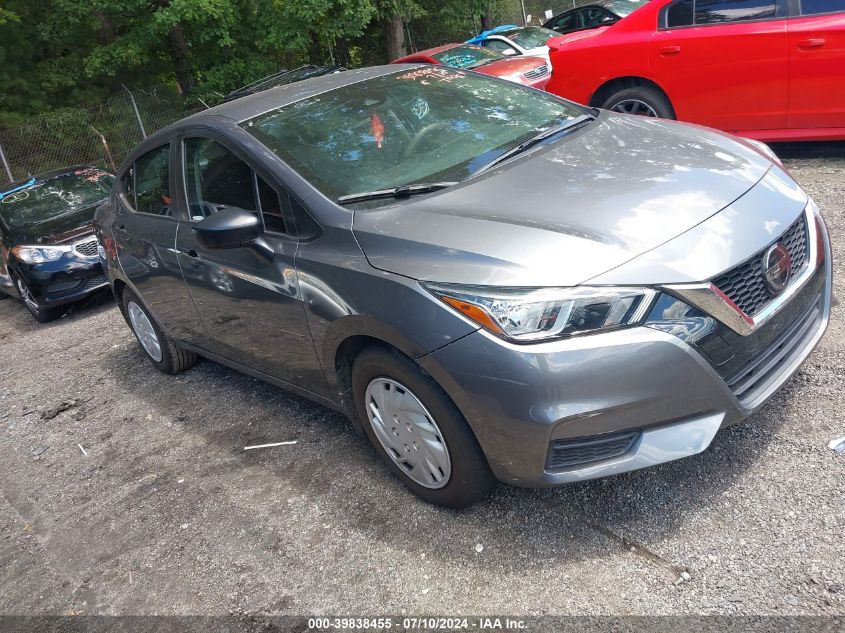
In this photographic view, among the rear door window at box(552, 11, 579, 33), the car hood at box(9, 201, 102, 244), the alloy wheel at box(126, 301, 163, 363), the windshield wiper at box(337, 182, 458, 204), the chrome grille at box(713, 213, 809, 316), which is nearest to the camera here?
the chrome grille at box(713, 213, 809, 316)

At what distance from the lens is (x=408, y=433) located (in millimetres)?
3143

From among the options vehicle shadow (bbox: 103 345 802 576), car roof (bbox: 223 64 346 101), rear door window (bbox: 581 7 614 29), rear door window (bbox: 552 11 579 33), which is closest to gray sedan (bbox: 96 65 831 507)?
vehicle shadow (bbox: 103 345 802 576)

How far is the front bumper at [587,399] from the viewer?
2.57 metres

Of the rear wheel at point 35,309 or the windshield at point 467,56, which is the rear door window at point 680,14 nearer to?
the windshield at point 467,56

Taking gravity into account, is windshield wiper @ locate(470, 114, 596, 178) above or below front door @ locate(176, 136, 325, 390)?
above

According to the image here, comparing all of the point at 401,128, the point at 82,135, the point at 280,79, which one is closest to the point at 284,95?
the point at 401,128

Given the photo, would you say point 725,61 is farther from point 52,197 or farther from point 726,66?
point 52,197

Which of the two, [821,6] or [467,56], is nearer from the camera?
[821,6]

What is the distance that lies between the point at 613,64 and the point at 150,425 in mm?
5074

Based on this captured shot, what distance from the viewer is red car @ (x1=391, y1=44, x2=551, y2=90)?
10586 millimetres

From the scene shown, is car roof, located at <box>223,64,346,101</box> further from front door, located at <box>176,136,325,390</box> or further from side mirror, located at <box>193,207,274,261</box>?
side mirror, located at <box>193,207,274,261</box>

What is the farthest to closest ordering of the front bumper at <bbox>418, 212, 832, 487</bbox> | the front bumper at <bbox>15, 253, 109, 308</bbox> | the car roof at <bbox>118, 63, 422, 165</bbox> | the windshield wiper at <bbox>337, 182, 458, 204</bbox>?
the front bumper at <bbox>15, 253, 109, 308</bbox> → the car roof at <bbox>118, 63, 422, 165</bbox> → the windshield wiper at <bbox>337, 182, 458, 204</bbox> → the front bumper at <bbox>418, 212, 832, 487</bbox>

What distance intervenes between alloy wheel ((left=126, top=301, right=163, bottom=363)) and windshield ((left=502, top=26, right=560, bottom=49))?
10252mm

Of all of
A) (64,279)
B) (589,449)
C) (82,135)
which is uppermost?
(589,449)
